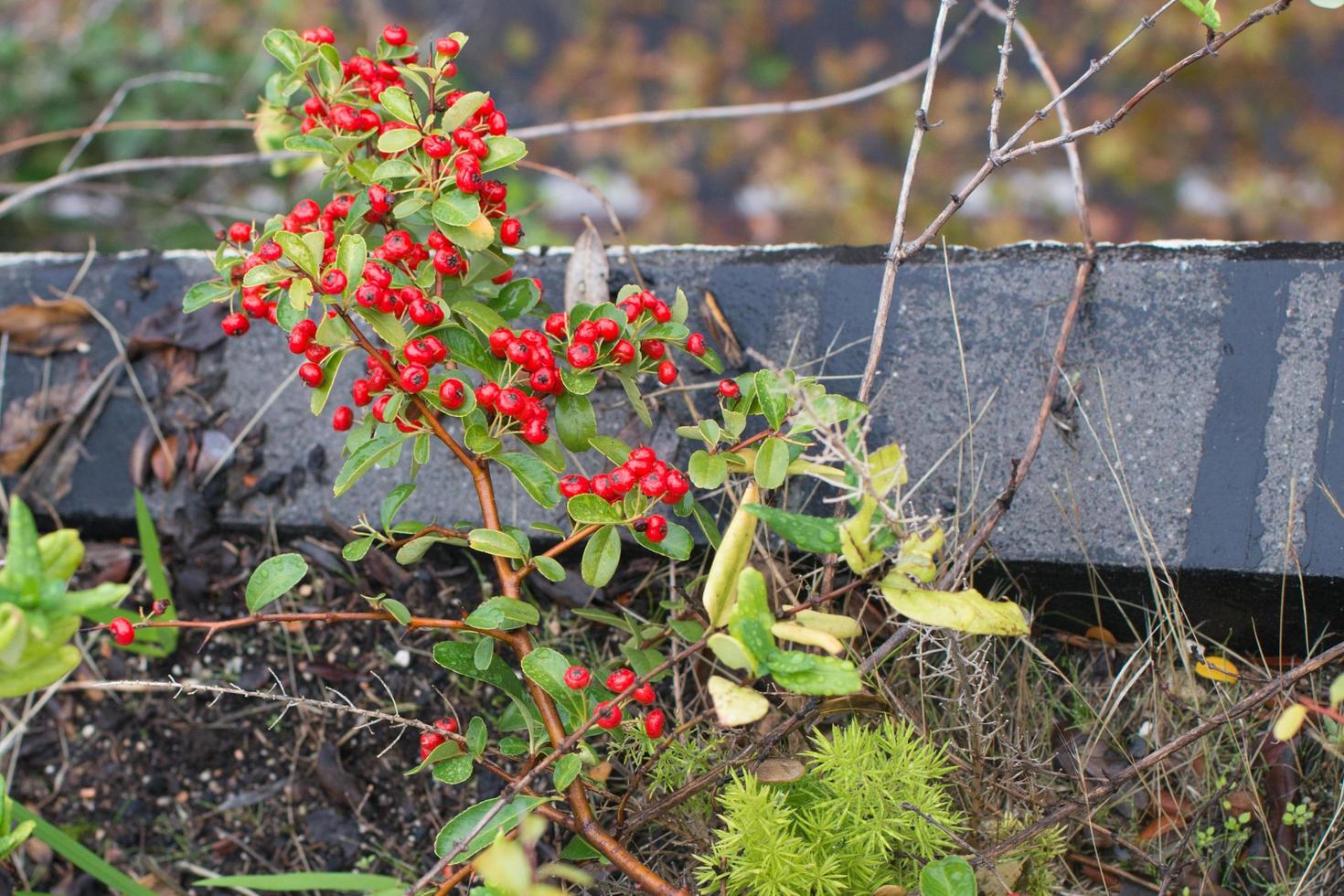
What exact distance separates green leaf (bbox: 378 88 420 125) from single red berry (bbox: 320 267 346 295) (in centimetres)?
24

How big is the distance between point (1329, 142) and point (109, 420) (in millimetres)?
3535

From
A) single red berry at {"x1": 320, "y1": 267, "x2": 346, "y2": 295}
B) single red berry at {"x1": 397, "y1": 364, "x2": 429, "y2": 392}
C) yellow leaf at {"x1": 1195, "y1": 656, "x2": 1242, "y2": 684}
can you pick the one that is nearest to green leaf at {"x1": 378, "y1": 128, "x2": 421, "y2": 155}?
single red berry at {"x1": 320, "y1": 267, "x2": 346, "y2": 295}

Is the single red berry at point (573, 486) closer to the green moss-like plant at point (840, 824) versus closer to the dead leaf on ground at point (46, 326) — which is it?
the green moss-like plant at point (840, 824)

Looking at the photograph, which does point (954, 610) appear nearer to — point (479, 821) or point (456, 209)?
point (479, 821)

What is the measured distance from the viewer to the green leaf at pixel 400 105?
155cm

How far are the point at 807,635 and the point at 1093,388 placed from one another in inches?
36.0

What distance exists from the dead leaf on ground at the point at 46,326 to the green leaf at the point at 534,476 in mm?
1260

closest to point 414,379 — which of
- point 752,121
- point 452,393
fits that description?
point 452,393

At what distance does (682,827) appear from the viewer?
67.0 inches

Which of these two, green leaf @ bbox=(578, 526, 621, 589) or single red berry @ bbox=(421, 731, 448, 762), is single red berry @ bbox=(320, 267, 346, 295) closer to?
green leaf @ bbox=(578, 526, 621, 589)

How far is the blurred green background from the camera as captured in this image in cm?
355

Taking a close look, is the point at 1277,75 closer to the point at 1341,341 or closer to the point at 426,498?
the point at 1341,341

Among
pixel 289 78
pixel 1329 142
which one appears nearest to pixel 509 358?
pixel 289 78

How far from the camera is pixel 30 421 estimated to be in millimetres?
2318
